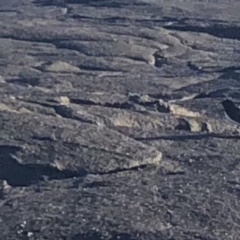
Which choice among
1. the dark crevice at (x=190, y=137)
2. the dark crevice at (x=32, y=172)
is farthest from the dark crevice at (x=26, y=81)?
the dark crevice at (x=32, y=172)

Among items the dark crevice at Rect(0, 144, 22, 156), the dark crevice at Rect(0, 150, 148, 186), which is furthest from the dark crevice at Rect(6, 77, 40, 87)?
the dark crevice at Rect(0, 150, 148, 186)

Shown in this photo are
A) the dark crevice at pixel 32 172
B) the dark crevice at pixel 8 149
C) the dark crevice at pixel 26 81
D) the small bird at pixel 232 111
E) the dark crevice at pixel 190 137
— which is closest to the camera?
the dark crevice at pixel 32 172

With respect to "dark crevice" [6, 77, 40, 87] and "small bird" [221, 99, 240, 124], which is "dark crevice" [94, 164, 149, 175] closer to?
"small bird" [221, 99, 240, 124]

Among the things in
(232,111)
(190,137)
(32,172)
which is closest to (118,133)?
(190,137)

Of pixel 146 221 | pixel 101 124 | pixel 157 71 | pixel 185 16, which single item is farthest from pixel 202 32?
pixel 146 221

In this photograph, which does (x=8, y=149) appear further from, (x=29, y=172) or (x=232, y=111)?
(x=232, y=111)

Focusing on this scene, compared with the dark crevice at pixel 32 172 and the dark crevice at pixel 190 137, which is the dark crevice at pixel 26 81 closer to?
the dark crevice at pixel 190 137
